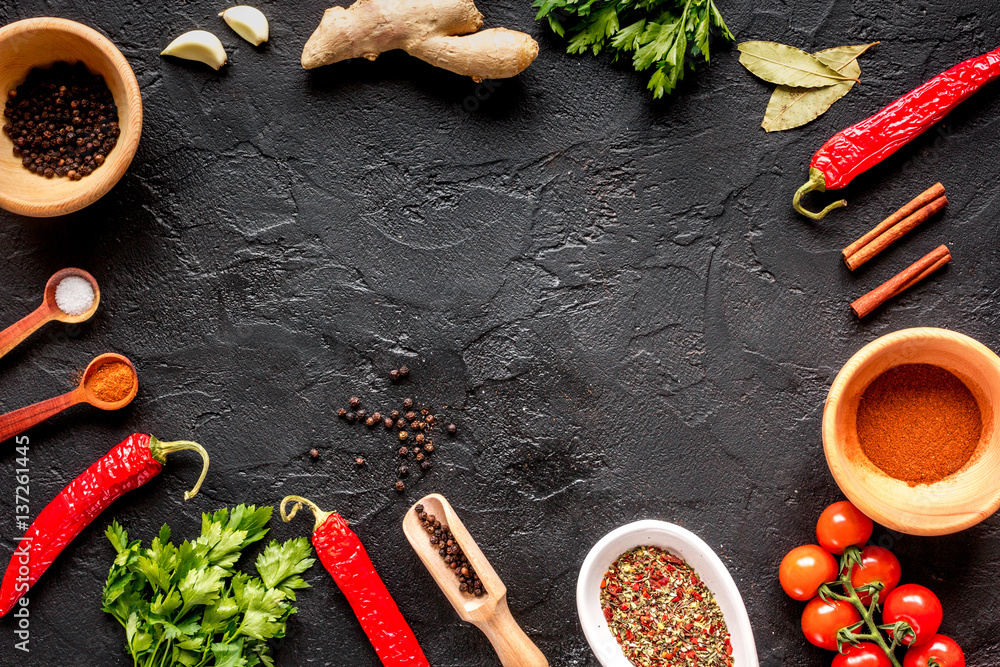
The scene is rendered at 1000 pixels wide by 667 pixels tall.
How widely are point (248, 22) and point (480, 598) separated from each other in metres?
2.08

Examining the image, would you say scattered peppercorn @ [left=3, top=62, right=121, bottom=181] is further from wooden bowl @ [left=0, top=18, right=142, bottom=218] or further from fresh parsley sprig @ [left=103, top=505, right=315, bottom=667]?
fresh parsley sprig @ [left=103, top=505, right=315, bottom=667]

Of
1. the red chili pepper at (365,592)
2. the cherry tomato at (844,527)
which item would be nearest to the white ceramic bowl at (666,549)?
the cherry tomato at (844,527)

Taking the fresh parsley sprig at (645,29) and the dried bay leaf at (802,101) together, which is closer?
the fresh parsley sprig at (645,29)

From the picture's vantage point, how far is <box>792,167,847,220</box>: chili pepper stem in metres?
2.09

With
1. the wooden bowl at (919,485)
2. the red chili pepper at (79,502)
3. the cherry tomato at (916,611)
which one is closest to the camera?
the wooden bowl at (919,485)

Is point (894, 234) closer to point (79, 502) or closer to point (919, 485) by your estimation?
point (919, 485)

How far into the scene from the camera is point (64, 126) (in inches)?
83.0

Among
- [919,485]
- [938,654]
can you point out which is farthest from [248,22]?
[938,654]

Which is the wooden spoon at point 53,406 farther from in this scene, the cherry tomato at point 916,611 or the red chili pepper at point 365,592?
the cherry tomato at point 916,611

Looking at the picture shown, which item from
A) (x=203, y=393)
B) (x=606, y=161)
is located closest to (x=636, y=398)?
(x=606, y=161)

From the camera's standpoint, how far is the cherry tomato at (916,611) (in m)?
1.98

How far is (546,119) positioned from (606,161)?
10.0 inches

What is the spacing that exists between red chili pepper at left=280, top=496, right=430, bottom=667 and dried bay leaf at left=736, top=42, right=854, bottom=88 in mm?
2082

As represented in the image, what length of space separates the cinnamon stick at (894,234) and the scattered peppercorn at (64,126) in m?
2.51
